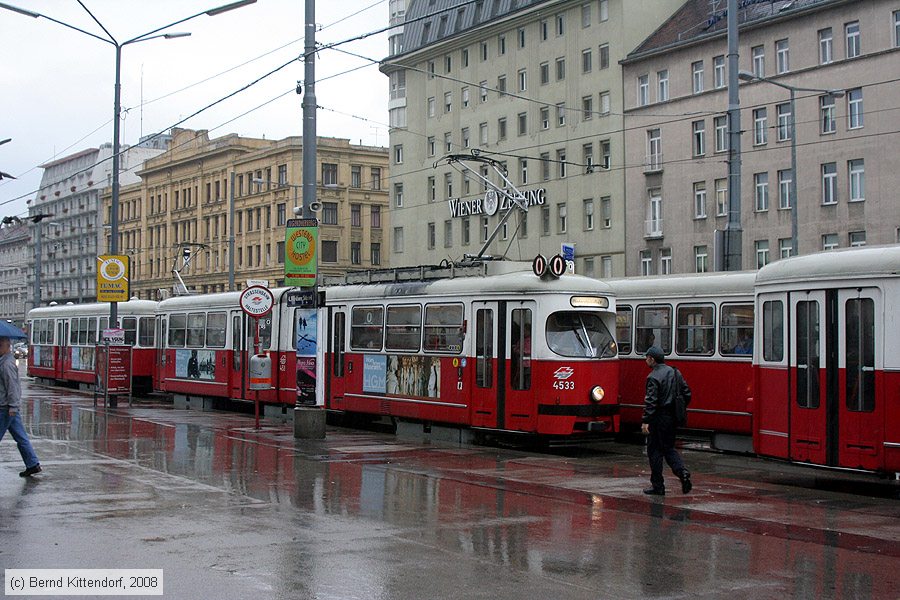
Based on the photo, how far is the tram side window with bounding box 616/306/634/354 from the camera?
20.3 meters

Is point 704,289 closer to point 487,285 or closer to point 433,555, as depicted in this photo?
point 487,285

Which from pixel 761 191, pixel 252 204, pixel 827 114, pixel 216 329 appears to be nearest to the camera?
pixel 216 329

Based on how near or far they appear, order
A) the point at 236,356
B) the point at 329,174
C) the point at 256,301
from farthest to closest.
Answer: the point at 329,174 → the point at 236,356 → the point at 256,301

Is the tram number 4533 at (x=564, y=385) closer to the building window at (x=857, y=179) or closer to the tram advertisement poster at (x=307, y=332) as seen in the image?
the tram advertisement poster at (x=307, y=332)

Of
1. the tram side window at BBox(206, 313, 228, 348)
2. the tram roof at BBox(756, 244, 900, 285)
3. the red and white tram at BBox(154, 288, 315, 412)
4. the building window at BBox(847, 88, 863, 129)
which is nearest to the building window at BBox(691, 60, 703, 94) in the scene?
the building window at BBox(847, 88, 863, 129)

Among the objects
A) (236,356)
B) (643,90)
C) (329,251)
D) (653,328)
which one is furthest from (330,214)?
(653,328)

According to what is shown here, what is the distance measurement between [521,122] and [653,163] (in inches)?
398

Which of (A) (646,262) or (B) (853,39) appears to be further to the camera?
(A) (646,262)

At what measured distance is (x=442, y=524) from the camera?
11.3 meters

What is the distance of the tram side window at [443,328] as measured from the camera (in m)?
19.9

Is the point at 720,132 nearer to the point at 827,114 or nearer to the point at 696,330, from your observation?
the point at 827,114

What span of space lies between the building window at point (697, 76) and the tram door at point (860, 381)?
132ft

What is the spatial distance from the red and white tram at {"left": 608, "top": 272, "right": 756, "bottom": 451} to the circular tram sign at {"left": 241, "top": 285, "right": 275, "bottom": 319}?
6750mm

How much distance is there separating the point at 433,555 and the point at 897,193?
38521 mm
